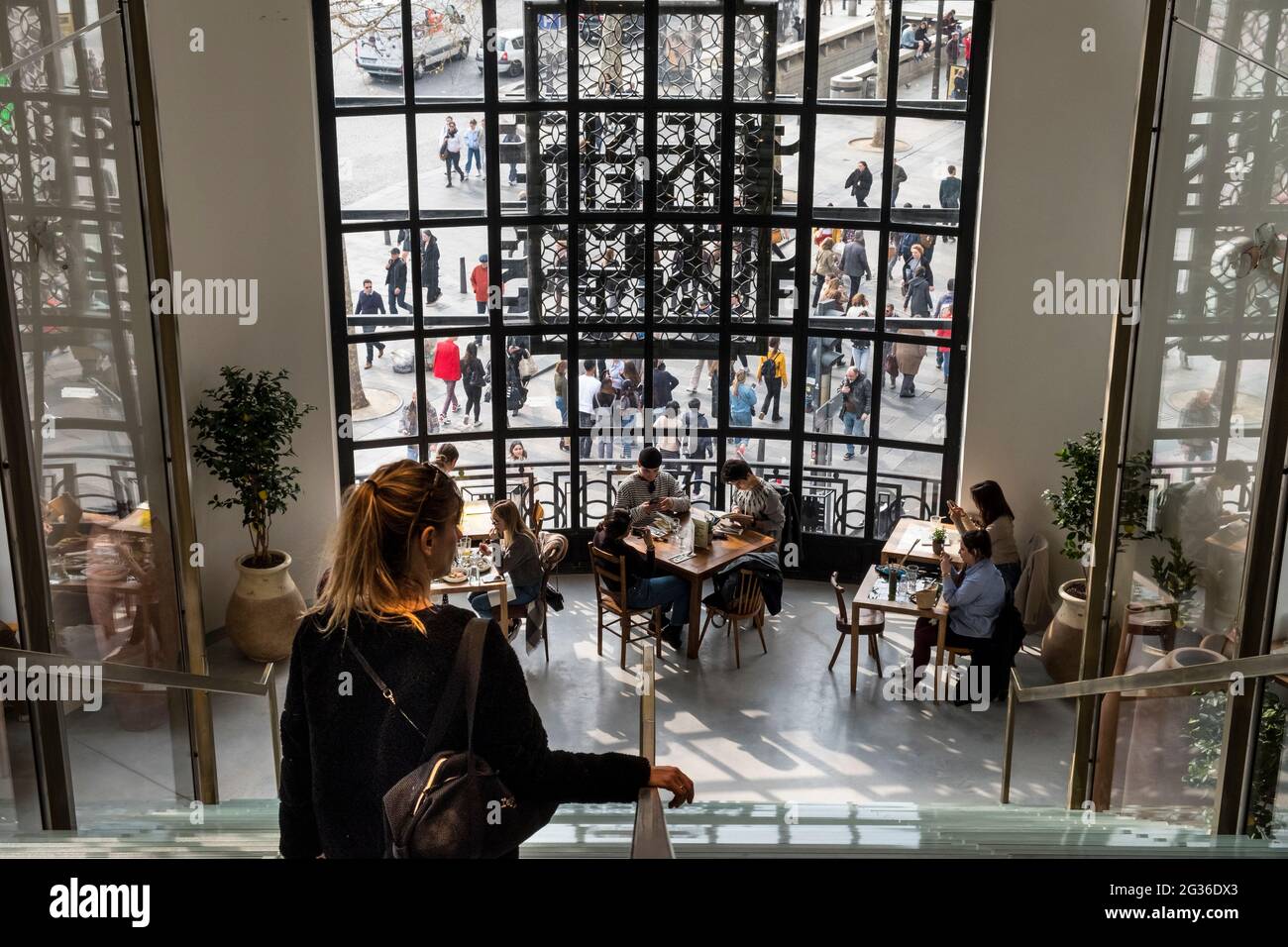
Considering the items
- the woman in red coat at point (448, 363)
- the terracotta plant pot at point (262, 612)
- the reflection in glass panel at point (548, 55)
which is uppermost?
the reflection in glass panel at point (548, 55)

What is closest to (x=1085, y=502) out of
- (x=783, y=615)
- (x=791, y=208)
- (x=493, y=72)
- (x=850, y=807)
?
(x=783, y=615)

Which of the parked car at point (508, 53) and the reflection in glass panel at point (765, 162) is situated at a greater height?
the parked car at point (508, 53)

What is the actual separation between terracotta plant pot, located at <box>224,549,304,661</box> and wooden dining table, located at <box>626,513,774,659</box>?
2.47 metres

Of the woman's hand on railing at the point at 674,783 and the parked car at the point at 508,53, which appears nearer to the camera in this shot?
the woman's hand on railing at the point at 674,783

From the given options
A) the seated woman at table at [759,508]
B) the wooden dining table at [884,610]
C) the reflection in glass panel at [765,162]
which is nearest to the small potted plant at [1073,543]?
the wooden dining table at [884,610]

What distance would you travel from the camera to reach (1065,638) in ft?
28.7

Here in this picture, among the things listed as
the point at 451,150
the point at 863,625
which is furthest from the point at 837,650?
the point at 451,150

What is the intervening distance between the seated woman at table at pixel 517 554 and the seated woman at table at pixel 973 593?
269cm

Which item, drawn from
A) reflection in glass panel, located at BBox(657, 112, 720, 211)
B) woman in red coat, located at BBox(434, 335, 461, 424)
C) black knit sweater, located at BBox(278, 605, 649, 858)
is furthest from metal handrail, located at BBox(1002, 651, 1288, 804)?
woman in red coat, located at BBox(434, 335, 461, 424)

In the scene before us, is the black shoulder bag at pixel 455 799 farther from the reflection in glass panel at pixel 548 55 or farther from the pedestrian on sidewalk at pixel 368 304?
the reflection in glass panel at pixel 548 55

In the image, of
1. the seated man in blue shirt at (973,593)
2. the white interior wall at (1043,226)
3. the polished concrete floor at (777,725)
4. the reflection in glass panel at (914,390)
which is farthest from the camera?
the reflection in glass panel at (914,390)

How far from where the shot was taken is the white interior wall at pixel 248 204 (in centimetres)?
872

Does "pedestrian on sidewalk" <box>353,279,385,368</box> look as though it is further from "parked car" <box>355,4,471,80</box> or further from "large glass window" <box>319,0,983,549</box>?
"parked car" <box>355,4,471,80</box>

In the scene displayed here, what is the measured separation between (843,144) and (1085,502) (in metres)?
3.27
